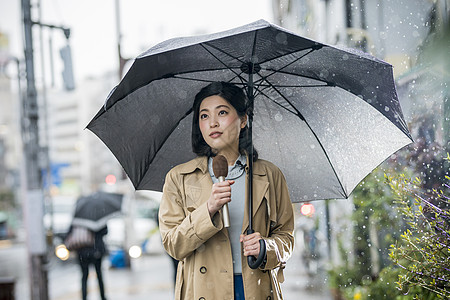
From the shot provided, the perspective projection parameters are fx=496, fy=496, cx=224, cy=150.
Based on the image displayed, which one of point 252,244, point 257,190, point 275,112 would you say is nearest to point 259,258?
point 252,244

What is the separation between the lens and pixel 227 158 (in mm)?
2811

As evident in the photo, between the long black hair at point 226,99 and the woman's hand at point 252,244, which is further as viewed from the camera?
the long black hair at point 226,99

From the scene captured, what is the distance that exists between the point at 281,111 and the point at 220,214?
3.25ft

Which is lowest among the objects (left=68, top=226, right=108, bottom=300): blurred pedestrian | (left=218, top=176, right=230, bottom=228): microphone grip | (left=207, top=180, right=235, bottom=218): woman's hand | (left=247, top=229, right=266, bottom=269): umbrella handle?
(left=68, top=226, right=108, bottom=300): blurred pedestrian

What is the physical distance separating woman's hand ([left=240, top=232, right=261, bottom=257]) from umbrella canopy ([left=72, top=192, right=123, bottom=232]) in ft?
19.4

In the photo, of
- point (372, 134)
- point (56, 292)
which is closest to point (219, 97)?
point (372, 134)

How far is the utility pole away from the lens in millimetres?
8070

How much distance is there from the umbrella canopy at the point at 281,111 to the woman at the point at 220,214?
224 millimetres

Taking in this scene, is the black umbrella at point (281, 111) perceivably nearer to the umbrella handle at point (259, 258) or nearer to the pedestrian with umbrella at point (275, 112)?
the pedestrian with umbrella at point (275, 112)

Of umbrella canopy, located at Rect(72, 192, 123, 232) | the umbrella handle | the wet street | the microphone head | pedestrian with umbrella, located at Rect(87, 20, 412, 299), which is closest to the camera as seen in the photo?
the umbrella handle

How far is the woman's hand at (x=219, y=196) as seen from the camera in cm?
241

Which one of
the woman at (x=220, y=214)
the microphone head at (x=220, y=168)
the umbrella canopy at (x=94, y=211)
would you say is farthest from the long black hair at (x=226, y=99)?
the umbrella canopy at (x=94, y=211)

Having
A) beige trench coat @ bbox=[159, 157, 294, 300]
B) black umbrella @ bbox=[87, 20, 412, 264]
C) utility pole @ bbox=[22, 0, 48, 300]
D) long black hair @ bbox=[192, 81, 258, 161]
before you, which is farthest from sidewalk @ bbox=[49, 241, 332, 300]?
long black hair @ bbox=[192, 81, 258, 161]

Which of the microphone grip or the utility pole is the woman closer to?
the microphone grip
